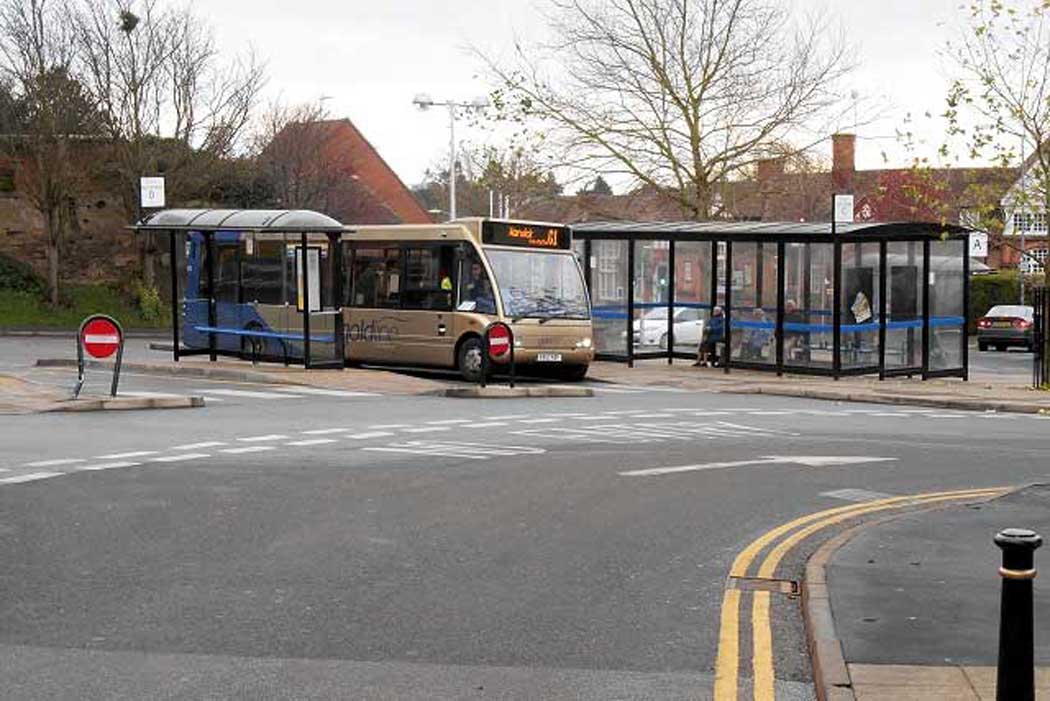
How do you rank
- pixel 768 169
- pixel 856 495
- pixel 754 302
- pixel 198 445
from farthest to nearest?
pixel 768 169 < pixel 754 302 < pixel 198 445 < pixel 856 495

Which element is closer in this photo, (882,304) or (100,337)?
(100,337)

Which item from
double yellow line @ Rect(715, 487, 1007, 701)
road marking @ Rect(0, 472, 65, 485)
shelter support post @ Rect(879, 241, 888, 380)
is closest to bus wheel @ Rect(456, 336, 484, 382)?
shelter support post @ Rect(879, 241, 888, 380)

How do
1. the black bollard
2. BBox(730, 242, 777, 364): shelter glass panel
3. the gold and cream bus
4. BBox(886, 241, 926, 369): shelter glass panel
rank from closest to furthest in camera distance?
the black bollard, the gold and cream bus, BBox(886, 241, 926, 369): shelter glass panel, BBox(730, 242, 777, 364): shelter glass panel

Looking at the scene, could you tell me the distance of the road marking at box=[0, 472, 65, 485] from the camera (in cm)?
Result: 1220

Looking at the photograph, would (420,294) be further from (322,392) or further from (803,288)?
(803,288)

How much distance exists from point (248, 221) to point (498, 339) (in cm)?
479

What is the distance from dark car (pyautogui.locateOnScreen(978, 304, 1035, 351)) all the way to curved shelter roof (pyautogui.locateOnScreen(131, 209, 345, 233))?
99.7ft

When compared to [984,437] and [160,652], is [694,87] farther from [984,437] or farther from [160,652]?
[160,652]

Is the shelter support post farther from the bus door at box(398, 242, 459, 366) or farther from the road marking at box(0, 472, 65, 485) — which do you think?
the road marking at box(0, 472, 65, 485)

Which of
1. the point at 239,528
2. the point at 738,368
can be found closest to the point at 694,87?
the point at 738,368

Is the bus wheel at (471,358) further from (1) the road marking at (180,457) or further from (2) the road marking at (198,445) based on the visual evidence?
(1) the road marking at (180,457)

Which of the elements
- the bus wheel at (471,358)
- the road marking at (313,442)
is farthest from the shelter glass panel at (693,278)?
the road marking at (313,442)

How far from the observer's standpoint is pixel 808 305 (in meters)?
27.7

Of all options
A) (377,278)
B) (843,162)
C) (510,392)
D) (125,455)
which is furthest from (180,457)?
(843,162)
